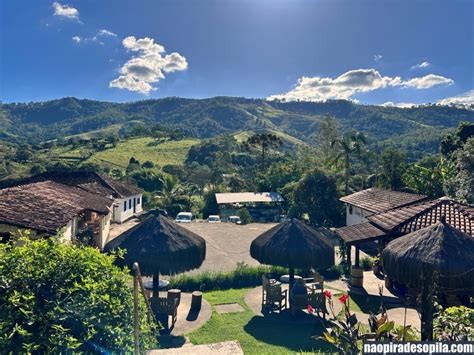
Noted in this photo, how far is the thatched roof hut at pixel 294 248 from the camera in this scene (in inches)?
498

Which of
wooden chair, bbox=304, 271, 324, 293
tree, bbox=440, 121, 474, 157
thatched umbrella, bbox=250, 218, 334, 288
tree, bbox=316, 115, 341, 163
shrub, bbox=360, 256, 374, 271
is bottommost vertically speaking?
shrub, bbox=360, 256, 374, 271

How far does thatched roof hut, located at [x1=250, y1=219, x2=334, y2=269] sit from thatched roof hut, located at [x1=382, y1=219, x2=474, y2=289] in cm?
241

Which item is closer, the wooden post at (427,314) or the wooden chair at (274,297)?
the wooden post at (427,314)

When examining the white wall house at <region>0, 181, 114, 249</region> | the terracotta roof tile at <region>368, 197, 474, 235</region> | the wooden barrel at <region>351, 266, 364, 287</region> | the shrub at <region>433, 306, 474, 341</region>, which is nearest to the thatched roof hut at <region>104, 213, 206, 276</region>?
the white wall house at <region>0, 181, 114, 249</region>

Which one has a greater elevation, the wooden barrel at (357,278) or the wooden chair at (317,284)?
the wooden chair at (317,284)

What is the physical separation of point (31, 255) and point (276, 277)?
1320 cm

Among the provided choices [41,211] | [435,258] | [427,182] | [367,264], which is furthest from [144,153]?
[435,258]

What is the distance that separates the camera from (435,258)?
31.7 ft

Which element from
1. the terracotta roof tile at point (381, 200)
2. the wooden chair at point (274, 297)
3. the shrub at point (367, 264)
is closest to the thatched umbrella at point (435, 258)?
the wooden chair at point (274, 297)

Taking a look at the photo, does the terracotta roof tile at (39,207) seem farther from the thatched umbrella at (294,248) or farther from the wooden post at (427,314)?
the wooden post at (427,314)

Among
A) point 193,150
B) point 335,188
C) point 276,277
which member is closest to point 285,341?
point 276,277

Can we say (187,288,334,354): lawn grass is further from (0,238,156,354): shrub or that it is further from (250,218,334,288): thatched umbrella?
(0,238,156,354): shrub

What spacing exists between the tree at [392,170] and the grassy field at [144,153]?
55.1 meters

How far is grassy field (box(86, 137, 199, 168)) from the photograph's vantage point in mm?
80319
